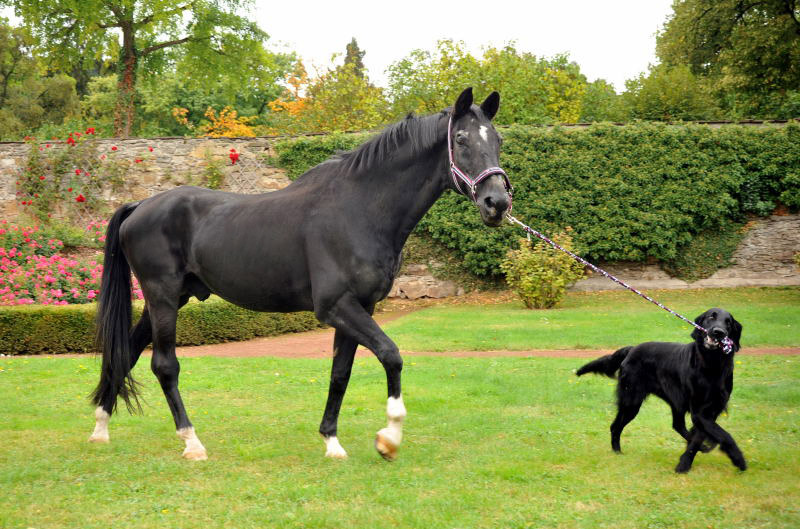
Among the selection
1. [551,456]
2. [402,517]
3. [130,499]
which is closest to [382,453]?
[402,517]

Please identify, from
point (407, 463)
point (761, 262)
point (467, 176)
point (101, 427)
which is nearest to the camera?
point (467, 176)

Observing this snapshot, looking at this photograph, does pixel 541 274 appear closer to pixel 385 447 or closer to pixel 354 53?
pixel 385 447

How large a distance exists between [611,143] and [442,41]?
10674mm

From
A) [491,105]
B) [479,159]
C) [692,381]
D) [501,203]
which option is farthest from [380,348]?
[692,381]

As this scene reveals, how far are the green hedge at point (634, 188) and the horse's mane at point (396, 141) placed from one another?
12.3 meters

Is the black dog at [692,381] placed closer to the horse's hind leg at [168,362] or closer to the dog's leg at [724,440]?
the dog's leg at [724,440]

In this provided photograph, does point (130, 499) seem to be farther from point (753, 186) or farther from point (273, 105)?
point (273, 105)

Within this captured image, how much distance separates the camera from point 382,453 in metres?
5.08

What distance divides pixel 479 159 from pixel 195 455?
119 inches

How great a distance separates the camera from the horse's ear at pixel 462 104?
5074mm

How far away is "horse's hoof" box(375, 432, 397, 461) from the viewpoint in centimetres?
503

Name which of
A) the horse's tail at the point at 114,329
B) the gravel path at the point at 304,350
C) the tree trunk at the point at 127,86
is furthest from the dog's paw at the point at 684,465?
the tree trunk at the point at 127,86

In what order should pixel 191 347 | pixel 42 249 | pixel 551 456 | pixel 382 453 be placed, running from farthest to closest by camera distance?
pixel 42 249 → pixel 191 347 → pixel 551 456 → pixel 382 453

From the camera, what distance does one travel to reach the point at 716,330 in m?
4.86
